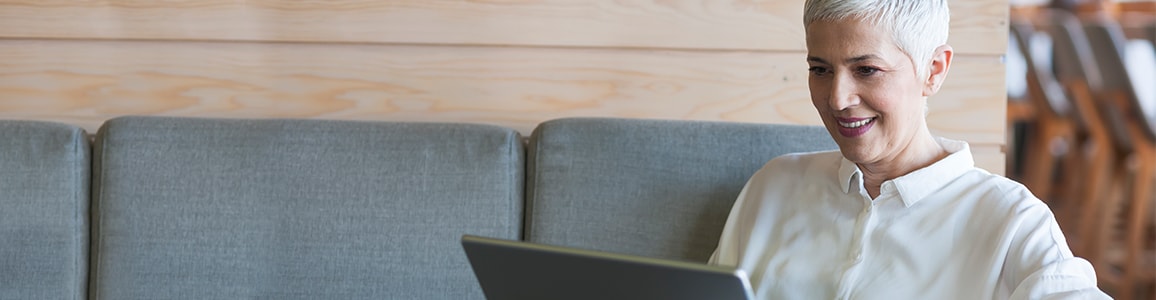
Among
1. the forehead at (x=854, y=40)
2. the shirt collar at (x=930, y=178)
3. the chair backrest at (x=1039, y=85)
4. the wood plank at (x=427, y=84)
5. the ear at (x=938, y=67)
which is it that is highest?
the forehead at (x=854, y=40)

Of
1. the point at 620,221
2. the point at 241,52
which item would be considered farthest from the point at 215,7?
the point at 620,221

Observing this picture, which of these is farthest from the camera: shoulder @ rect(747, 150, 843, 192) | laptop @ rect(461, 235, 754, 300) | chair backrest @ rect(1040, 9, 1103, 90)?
chair backrest @ rect(1040, 9, 1103, 90)

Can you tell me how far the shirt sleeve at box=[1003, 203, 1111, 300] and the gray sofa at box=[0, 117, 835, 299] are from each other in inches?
17.4

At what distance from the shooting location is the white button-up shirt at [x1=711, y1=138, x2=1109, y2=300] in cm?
142

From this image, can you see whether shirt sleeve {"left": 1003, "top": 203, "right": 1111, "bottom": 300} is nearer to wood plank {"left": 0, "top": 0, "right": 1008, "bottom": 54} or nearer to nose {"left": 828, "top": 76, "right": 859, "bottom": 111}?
nose {"left": 828, "top": 76, "right": 859, "bottom": 111}

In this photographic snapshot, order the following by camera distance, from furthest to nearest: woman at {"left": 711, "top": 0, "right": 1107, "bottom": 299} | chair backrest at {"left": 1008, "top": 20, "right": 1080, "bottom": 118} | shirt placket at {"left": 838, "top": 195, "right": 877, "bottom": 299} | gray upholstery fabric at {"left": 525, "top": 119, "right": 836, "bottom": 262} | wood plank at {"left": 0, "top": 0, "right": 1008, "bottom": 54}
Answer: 1. chair backrest at {"left": 1008, "top": 20, "right": 1080, "bottom": 118}
2. wood plank at {"left": 0, "top": 0, "right": 1008, "bottom": 54}
3. gray upholstery fabric at {"left": 525, "top": 119, "right": 836, "bottom": 262}
4. shirt placket at {"left": 838, "top": 195, "right": 877, "bottom": 299}
5. woman at {"left": 711, "top": 0, "right": 1107, "bottom": 299}

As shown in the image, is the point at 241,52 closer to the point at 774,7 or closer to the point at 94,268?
the point at 94,268

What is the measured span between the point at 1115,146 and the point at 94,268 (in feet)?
11.0

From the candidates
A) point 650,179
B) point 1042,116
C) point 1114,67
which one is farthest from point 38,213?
point 1042,116

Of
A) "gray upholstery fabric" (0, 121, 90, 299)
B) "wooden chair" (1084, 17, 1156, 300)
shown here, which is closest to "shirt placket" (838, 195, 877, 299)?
"gray upholstery fabric" (0, 121, 90, 299)

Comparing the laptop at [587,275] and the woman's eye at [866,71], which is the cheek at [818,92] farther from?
the laptop at [587,275]

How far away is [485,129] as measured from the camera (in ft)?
6.24

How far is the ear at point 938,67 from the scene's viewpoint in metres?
1.50

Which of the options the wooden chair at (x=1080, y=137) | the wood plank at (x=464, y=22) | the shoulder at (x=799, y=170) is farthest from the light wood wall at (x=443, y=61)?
the wooden chair at (x=1080, y=137)
